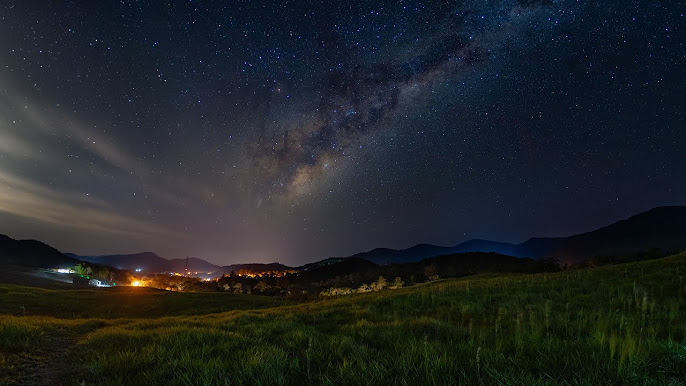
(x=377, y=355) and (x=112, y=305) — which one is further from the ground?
(x=377, y=355)

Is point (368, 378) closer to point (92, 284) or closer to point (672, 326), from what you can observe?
point (672, 326)

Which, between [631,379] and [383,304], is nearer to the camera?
[631,379]

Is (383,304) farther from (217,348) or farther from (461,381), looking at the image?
(461,381)

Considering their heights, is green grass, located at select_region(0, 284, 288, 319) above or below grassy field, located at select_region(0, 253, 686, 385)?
below

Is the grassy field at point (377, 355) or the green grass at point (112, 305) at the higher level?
the grassy field at point (377, 355)

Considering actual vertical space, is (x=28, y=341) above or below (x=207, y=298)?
above

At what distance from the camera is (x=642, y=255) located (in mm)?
56312

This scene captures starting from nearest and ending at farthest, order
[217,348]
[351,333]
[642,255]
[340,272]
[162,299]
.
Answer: [217,348] → [351,333] → [162,299] → [642,255] → [340,272]

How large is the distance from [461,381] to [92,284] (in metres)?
135

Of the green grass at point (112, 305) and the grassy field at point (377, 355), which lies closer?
the grassy field at point (377, 355)

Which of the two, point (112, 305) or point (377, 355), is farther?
point (112, 305)

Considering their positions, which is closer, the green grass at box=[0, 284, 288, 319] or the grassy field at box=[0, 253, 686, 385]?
the grassy field at box=[0, 253, 686, 385]

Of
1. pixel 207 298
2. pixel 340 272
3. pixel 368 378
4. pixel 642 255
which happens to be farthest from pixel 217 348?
pixel 340 272

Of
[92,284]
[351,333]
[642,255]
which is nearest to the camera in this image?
[351,333]
